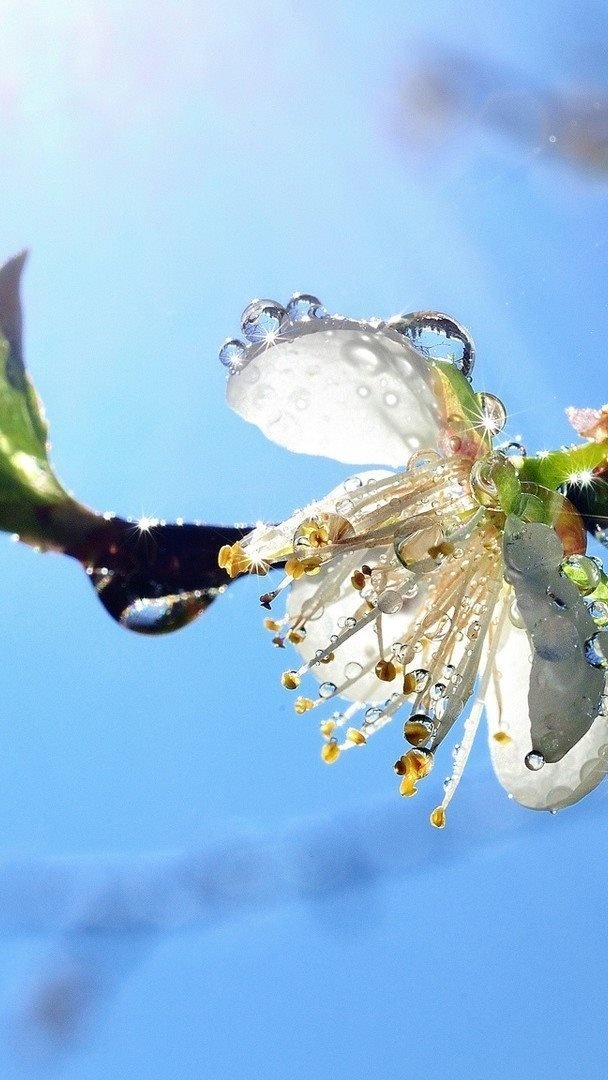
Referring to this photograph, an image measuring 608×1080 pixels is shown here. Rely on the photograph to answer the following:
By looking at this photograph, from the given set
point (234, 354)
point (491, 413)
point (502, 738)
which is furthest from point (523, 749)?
point (234, 354)

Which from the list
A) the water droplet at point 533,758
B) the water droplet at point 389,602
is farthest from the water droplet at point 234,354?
the water droplet at point 533,758

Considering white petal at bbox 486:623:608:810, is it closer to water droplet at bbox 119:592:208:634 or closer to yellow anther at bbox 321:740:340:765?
yellow anther at bbox 321:740:340:765

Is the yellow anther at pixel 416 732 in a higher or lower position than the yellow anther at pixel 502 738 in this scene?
lower

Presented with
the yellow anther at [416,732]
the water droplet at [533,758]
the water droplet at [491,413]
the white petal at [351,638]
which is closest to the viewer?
the water droplet at [533,758]

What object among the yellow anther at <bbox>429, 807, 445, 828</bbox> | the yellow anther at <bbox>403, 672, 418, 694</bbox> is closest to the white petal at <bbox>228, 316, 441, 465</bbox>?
the yellow anther at <bbox>403, 672, 418, 694</bbox>

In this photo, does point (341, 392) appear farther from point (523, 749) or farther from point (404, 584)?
point (523, 749)

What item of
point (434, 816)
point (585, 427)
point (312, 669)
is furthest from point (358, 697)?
point (585, 427)

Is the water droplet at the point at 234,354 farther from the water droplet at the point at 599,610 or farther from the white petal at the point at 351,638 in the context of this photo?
the water droplet at the point at 599,610

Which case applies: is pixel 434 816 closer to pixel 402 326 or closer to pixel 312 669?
pixel 312 669
